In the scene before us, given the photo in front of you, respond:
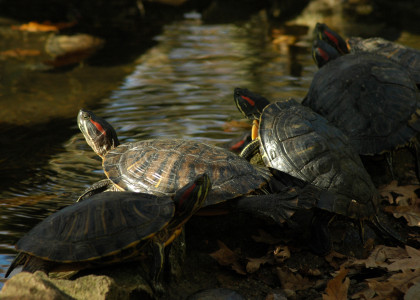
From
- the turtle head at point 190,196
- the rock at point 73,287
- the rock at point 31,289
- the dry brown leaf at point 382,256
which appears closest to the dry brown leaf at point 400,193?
the dry brown leaf at point 382,256

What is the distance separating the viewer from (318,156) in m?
4.14

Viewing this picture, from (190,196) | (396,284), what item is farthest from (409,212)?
(190,196)

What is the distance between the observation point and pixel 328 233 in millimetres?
3816

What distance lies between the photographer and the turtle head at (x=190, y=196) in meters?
3.23

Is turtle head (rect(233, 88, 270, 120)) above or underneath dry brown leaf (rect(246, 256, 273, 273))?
above

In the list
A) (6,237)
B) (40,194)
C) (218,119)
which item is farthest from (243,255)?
(218,119)

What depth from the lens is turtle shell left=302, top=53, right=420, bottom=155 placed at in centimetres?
484

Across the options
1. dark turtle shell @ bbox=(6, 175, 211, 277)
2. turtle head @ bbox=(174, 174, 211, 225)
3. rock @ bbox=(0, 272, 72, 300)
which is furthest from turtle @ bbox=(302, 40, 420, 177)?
rock @ bbox=(0, 272, 72, 300)

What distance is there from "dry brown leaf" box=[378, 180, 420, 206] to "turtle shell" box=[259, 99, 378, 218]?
59cm

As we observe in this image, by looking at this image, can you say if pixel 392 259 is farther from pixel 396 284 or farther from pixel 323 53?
pixel 323 53

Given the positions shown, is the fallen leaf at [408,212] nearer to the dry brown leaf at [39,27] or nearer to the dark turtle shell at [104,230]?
the dark turtle shell at [104,230]

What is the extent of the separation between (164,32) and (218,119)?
628 centimetres

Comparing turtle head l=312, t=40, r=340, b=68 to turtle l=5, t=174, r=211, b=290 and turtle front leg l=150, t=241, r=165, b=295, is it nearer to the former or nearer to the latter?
turtle l=5, t=174, r=211, b=290

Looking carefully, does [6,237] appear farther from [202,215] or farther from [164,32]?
[164,32]
